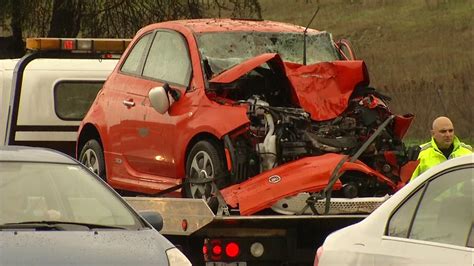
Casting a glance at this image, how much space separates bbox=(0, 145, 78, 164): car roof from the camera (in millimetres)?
9875

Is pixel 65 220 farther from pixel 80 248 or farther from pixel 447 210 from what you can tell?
pixel 447 210

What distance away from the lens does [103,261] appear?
28.3ft

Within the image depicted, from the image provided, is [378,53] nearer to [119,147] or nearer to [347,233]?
[119,147]

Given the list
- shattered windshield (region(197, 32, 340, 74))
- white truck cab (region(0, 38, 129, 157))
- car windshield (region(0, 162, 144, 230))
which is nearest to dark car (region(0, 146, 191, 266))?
car windshield (region(0, 162, 144, 230))

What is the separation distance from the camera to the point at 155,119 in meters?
13.1

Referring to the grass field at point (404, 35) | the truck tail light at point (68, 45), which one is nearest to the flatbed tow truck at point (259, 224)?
the truck tail light at point (68, 45)

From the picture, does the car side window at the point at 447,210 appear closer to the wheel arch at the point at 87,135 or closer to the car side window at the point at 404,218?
the car side window at the point at 404,218

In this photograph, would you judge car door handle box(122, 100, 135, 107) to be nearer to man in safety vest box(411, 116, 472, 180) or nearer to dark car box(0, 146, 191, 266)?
man in safety vest box(411, 116, 472, 180)

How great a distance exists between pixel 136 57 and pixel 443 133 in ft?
10.1

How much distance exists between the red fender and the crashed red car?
0.04 feet

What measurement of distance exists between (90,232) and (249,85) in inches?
150

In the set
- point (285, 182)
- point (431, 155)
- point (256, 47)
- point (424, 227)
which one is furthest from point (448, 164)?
point (256, 47)

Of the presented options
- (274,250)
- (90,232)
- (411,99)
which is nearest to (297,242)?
(274,250)

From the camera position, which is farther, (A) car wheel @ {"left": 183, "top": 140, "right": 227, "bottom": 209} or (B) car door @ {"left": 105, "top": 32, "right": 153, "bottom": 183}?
(B) car door @ {"left": 105, "top": 32, "right": 153, "bottom": 183}
